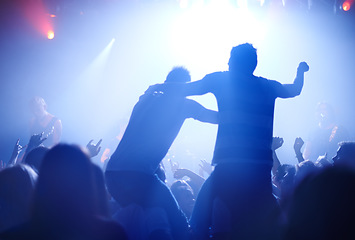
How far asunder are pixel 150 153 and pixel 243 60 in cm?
109

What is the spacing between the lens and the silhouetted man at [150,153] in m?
2.62

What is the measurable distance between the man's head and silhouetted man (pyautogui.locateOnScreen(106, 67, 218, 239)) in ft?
1.41

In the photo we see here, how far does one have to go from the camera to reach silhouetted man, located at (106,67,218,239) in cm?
262

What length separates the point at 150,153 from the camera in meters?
2.72

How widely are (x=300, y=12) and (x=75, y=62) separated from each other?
22.8 ft

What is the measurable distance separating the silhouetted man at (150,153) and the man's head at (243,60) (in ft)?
1.41

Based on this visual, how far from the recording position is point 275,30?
33.1 ft

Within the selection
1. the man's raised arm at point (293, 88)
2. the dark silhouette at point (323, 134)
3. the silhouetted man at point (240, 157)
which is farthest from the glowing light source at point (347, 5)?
the silhouetted man at point (240, 157)

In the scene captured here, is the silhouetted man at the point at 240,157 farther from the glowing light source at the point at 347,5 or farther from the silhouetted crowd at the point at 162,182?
the glowing light source at the point at 347,5

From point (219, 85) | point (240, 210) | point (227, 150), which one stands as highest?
point (219, 85)

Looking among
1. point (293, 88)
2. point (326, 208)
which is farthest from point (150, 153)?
point (326, 208)

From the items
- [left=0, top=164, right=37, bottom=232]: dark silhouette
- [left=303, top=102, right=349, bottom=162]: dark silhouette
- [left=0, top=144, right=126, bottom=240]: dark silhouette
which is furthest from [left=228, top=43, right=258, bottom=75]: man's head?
[left=303, top=102, right=349, bottom=162]: dark silhouette

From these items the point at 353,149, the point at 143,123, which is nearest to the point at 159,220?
the point at 143,123

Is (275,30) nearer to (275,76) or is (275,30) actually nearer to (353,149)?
(275,76)
